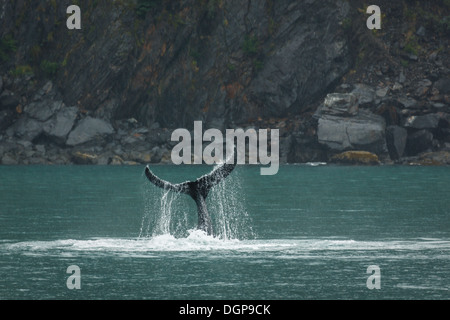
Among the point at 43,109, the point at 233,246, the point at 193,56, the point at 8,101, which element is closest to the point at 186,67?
the point at 193,56

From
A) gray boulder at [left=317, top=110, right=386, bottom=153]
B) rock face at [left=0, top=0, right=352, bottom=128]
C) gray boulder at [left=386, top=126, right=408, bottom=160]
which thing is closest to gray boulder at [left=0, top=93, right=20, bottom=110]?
rock face at [left=0, top=0, right=352, bottom=128]

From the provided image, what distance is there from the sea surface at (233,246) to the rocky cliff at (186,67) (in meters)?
63.1

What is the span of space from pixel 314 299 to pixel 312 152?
10749cm

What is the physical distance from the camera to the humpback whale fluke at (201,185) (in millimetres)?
34500

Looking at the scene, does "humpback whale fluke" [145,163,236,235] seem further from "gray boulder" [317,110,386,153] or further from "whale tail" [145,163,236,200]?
"gray boulder" [317,110,386,153]

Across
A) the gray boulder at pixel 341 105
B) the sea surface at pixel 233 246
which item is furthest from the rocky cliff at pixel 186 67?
the sea surface at pixel 233 246

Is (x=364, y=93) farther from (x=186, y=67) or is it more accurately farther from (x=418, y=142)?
(x=186, y=67)

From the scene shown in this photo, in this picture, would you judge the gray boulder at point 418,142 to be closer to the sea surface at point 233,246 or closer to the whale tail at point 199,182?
the sea surface at point 233,246

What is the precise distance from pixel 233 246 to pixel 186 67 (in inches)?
4375

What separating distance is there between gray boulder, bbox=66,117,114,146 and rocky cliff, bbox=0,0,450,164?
197 mm

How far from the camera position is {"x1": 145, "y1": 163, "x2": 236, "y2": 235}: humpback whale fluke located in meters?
34.5

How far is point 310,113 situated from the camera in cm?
14225
